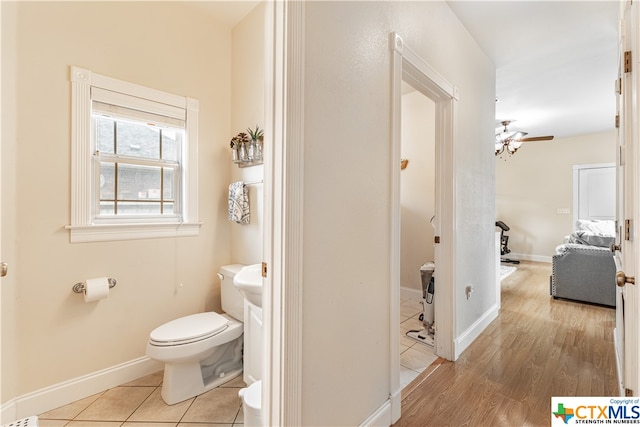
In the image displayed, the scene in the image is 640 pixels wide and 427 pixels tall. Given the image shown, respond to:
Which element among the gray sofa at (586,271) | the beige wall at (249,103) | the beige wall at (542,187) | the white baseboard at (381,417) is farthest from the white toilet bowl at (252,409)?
the beige wall at (542,187)

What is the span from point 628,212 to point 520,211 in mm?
6644

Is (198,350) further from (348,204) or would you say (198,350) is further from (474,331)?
(474,331)

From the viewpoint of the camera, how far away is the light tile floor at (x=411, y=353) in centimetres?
214

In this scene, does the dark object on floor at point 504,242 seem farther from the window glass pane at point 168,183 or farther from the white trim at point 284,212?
the white trim at point 284,212

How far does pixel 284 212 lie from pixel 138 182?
1.74 metres

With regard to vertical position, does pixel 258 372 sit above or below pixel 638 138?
below

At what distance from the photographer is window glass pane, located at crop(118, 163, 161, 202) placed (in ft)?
7.25

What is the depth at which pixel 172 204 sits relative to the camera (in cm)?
246

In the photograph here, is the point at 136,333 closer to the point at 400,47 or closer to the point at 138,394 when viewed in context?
the point at 138,394

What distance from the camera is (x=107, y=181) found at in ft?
7.01

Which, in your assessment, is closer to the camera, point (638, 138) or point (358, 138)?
point (638, 138)

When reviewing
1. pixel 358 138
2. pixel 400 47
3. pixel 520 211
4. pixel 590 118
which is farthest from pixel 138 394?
pixel 520 211

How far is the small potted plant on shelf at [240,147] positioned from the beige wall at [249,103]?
99 mm

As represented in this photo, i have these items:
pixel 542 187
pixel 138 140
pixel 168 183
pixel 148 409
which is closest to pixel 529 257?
pixel 542 187
